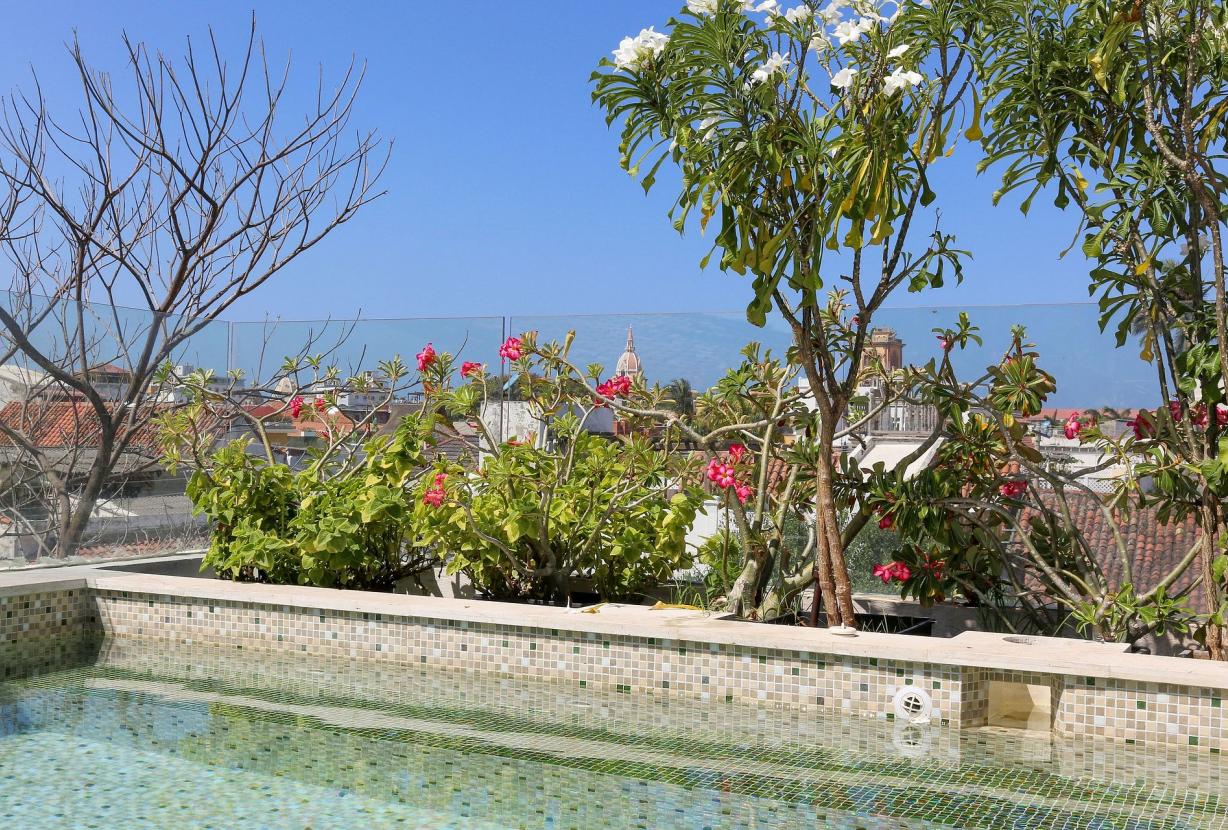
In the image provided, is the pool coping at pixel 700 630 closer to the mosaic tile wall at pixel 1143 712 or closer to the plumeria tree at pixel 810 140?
the mosaic tile wall at pixel 1143 712

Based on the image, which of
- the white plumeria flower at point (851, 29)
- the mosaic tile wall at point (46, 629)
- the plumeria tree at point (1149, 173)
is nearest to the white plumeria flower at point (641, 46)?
the white plumeria flower at point (851, 29)

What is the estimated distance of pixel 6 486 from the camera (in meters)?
6.86

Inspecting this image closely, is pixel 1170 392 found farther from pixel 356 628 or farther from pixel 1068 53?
pixel 356 628

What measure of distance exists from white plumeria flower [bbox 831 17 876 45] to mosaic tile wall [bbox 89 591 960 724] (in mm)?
2583

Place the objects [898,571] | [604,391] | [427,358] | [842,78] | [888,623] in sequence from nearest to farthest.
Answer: [842,78]
[898,571]
[888,623]
[604,391]
[427,358]

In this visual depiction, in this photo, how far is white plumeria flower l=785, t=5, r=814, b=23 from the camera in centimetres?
479

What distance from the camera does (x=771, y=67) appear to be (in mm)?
4543

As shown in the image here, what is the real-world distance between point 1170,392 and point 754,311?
2306mm

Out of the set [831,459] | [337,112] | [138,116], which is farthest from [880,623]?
[138,116]

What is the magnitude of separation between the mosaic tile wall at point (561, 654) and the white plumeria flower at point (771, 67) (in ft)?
7.83

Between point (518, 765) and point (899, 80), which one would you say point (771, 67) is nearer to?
point (899, 80)

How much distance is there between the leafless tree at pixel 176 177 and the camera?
28.9ft

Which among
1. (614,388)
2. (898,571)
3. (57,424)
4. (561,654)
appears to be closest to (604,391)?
(614,388)

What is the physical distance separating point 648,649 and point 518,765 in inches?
43.0
